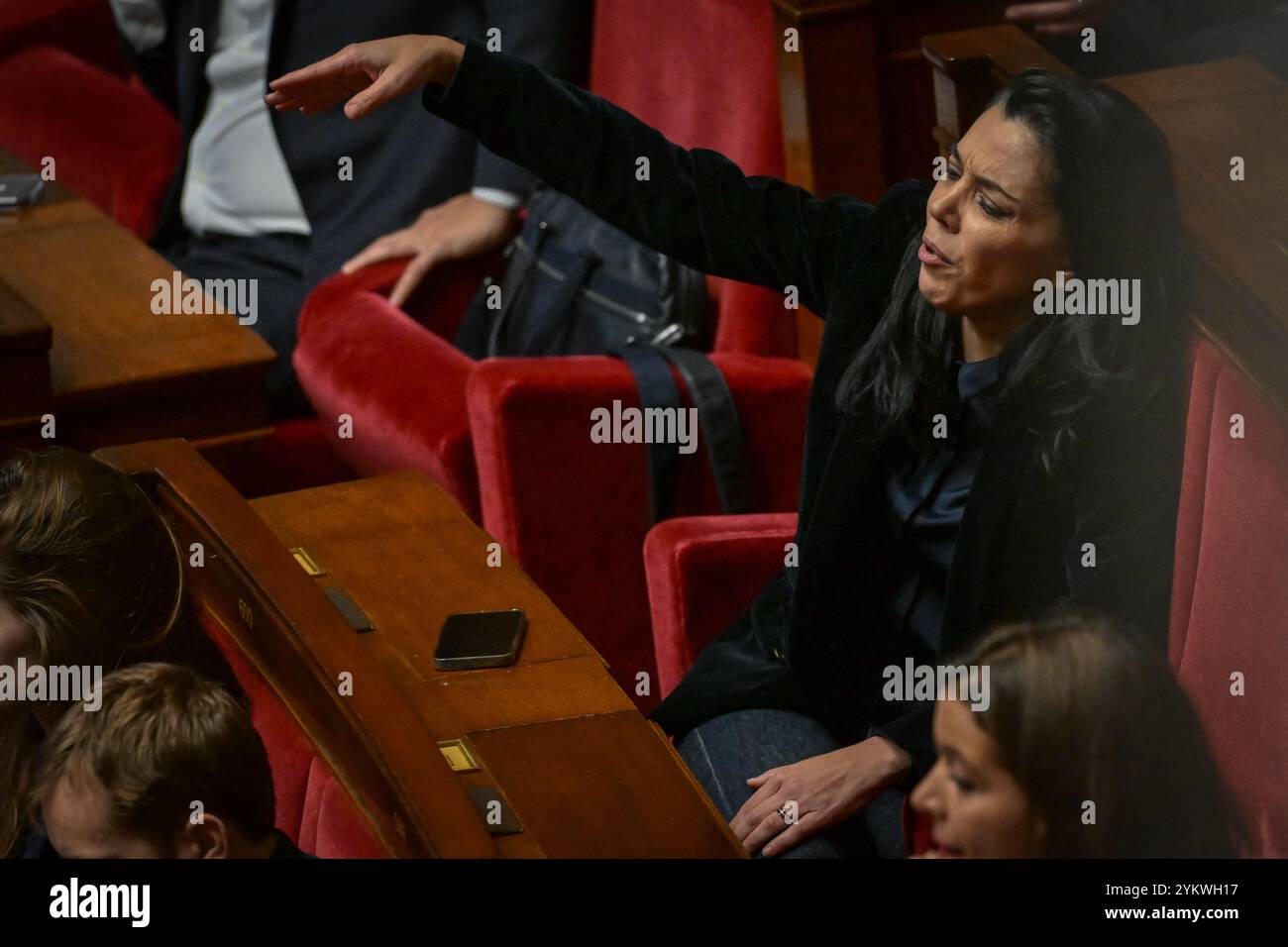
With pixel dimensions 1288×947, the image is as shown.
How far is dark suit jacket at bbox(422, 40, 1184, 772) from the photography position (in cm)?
114

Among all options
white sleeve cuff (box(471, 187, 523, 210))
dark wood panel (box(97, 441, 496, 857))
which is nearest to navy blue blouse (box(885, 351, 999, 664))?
dark wood panel (box(97, 441, 496, 857))

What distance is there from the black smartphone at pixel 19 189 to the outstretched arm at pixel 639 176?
825mm

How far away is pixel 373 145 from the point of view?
2.03 metres

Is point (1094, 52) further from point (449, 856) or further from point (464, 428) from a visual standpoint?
point (449, 856)

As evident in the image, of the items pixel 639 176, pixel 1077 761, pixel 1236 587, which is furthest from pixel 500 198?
pixel 1077 761

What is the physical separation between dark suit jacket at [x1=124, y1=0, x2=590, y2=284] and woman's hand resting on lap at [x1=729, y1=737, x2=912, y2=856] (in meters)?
0.90

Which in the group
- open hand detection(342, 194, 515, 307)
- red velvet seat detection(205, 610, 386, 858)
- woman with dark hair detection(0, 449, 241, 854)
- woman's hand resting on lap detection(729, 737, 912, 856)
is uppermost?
open hand detection(342, 194, 515, 307)

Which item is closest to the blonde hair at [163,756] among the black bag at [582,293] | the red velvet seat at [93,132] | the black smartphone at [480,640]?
the black smartphone at [480,640]

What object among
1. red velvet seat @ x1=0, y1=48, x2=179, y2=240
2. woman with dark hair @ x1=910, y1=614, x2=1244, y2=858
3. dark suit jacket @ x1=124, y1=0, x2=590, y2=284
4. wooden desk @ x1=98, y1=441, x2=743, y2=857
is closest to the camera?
woman with dark hair @ x1=910, y1=614, x2=1244, y2=858

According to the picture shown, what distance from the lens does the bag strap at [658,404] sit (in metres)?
1.65

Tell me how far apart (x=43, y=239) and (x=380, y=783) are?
3.67ft

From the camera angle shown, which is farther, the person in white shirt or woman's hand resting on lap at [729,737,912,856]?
the person in white shirt

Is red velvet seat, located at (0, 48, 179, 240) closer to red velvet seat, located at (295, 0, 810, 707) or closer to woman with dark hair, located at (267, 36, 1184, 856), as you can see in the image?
red velvet seat, located at (295, 0, 810, 707)

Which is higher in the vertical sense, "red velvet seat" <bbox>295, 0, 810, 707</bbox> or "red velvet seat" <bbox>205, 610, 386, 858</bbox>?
"red velvet seat" <bbox>295, 0, 810, 707</bbox>
